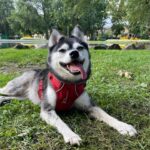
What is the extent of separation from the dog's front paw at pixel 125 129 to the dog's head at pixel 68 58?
2.39 feet

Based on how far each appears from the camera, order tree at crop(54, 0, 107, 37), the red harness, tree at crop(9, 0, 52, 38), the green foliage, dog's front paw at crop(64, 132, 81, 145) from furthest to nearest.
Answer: tree at crop(9, 0, 52, 38) < the green foliage < tree at crop(54, 0, 107, 37) < the red harness < dog's front paw at crop(64, 132, 81, 145)

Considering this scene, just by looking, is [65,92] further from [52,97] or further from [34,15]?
[34,15]

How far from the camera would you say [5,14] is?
213 ft

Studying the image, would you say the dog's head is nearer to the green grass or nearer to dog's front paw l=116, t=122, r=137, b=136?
the green grass

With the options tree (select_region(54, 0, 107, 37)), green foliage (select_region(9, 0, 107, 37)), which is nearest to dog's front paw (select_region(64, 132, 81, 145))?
tree (select_region(54, 0, 107, 37))

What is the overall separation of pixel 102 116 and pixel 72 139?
811mm

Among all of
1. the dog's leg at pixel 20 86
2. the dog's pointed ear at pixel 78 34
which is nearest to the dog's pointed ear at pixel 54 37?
the dog's pointed ear at pixel 78 34

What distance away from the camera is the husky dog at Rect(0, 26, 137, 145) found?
4141mm

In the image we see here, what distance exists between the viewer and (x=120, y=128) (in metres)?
3.96

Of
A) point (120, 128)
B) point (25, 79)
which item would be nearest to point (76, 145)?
point (120, 128)

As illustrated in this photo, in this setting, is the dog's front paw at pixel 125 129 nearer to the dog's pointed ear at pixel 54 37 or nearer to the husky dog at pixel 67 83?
the husky dog at pixel 67 83

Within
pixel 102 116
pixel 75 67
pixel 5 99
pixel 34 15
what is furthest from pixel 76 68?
pixel 34 15

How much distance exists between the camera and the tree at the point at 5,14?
64125 millimetres

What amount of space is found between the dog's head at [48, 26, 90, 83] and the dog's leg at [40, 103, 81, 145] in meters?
0.42
